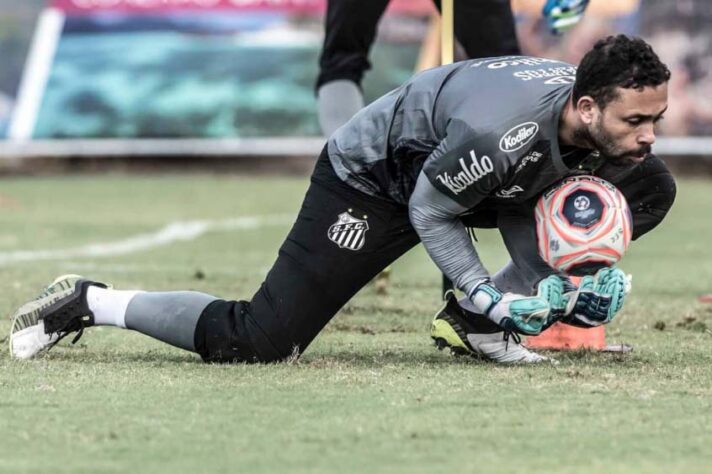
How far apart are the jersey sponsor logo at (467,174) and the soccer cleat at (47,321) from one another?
151cm

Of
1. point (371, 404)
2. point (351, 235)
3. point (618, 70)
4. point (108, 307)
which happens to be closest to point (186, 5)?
point (108, 307)

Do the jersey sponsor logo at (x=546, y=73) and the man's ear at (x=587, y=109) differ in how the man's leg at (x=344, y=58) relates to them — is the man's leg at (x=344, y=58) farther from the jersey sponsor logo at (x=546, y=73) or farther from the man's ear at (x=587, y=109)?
the man's ear at (x=587, y=109)

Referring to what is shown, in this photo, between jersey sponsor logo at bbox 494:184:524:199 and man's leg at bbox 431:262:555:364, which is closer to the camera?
jersey sponsor logo at bbox 494:184:524:199

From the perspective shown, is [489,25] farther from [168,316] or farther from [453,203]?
[168,316]

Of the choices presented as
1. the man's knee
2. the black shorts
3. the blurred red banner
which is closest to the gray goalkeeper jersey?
the black shorts

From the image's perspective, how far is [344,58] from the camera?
7.93 m

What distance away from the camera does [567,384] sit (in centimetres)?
485

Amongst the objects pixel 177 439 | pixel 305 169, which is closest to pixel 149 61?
pixel 305 169

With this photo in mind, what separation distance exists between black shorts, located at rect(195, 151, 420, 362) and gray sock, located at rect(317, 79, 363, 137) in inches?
88.0

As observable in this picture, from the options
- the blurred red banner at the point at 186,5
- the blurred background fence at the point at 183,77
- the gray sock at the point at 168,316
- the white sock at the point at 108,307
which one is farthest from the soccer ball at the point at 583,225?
the blurred red banner at the point at 186,5

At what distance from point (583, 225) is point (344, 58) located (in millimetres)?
3149

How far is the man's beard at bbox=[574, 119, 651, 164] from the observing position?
189 inches

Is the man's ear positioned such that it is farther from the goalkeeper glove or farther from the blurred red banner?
the blurred red banner

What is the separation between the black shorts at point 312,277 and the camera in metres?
5.41
